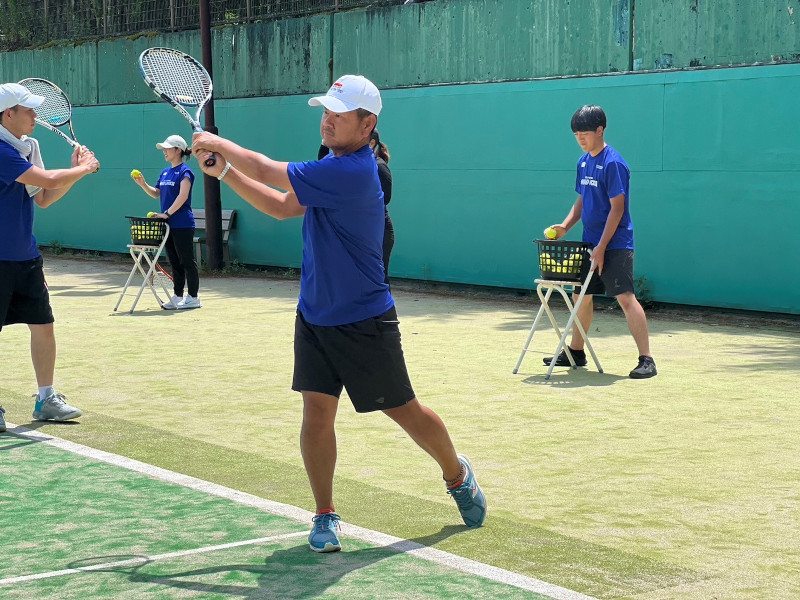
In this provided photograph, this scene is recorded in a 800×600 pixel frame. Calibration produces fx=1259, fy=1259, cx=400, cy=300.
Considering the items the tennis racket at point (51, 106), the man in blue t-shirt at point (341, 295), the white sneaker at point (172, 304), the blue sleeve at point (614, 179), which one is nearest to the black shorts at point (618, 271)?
the blue sleeve at point (614, 179)

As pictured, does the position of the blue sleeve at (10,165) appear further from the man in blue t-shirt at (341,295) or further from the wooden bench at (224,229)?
the wooden bench at (224,229)

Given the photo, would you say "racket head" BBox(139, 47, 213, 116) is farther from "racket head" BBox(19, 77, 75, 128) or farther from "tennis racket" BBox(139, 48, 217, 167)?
"racket head" BBox(19, 77, 75, 128)

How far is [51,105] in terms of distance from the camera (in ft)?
30.9

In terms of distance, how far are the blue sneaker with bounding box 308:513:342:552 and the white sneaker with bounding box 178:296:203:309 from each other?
30.7 ft

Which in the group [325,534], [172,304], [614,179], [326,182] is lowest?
[172,304]

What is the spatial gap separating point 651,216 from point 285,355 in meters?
5.33

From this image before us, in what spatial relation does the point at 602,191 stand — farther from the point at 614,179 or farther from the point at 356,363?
the point at 356,363

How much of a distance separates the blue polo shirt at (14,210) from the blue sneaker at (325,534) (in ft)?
10.7

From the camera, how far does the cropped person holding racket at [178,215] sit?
1395cm

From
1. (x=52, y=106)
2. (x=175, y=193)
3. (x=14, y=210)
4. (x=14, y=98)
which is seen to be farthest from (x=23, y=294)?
(x=175, y=193)

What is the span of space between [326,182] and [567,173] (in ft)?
33.9

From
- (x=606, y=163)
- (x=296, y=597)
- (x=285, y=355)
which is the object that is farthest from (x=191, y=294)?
(x=296, y=597)

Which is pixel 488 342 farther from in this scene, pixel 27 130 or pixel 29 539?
pixel 29 539

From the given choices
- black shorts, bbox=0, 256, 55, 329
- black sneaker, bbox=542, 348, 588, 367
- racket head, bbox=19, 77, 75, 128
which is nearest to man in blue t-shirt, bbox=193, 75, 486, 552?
black shorts, bbox=0, 256, 55, 329
